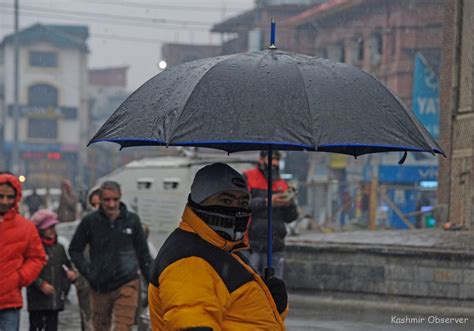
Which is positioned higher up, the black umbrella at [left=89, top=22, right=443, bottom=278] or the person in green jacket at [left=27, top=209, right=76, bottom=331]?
the black umbrella at [left=89, top=22, right=443, bottom=278]

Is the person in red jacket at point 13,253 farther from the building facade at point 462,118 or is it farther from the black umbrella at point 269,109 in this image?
the building facade at point 462,118

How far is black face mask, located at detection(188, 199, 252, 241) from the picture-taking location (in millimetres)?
4477

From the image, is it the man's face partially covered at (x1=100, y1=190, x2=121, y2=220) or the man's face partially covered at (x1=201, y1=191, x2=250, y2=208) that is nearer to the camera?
the man's face partially covered at (x1=201, y1=191, x2=250, y2=208)

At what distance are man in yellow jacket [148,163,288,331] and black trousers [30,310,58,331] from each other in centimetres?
498

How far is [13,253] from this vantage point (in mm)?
8305

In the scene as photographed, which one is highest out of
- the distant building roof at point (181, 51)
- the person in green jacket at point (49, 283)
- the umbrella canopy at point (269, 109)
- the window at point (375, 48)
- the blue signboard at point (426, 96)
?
the distant building roof at point (181, 51)

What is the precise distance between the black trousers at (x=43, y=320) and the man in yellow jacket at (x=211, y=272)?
16.4ft

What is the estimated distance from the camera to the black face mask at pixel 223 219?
14.7 feet

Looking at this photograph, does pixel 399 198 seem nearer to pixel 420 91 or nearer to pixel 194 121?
pixel 420 91

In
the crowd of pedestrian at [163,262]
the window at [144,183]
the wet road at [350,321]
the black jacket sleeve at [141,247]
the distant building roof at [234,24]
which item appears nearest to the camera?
the crowd of pedestrian at [163,262]

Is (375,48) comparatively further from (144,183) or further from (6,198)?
(6,198)

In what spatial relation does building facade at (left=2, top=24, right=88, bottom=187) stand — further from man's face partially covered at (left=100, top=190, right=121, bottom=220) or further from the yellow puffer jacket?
the yellow puffer jacket

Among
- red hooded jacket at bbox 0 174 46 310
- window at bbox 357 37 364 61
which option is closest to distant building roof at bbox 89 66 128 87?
window at bbox 357 37 364 61

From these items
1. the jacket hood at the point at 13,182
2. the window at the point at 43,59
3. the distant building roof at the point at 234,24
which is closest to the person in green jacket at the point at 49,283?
the jacket hood at the point at 13,182
